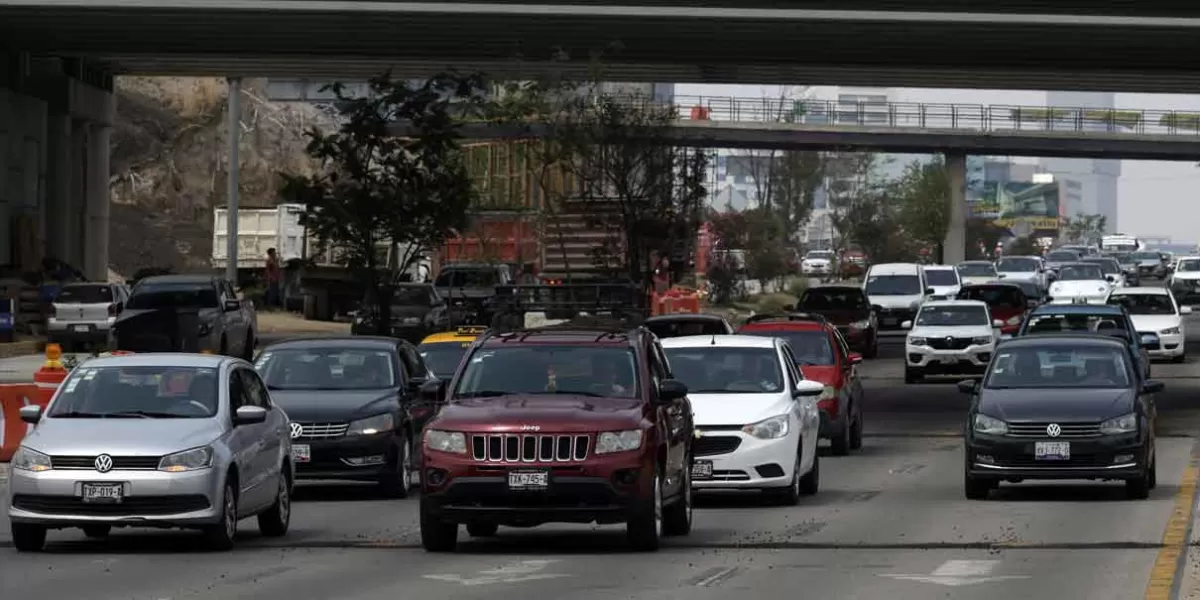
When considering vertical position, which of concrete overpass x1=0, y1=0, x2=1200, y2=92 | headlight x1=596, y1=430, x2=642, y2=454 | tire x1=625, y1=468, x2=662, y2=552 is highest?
concrete overpass x1=0, y1=0, x2=1200, y2=92

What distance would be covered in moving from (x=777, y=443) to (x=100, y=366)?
21.2ft

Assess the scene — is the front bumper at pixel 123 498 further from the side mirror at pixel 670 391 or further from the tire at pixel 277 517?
the side mirror at pixel 670 391

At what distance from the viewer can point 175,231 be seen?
87188 mm

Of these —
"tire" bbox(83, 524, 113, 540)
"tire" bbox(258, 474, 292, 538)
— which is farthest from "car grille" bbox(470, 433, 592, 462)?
"tire" bbox(83, 524, 113, 540)

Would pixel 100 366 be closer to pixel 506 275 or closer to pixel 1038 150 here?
pixel 506 275

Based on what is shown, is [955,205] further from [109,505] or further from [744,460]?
[109,505]

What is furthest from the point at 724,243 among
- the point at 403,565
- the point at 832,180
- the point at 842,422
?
the point at 403,565

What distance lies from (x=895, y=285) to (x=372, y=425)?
40.4 metres

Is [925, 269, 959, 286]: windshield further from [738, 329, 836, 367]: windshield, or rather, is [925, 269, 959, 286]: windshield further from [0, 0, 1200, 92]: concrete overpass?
[738, 329, 836, 367]: windshield

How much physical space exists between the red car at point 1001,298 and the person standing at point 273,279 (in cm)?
2152

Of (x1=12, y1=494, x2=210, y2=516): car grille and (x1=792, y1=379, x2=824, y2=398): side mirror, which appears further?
(x1=792, y1=379, x2=824, y2=398): side mirror

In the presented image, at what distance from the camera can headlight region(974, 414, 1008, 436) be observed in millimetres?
20953

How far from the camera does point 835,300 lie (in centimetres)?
5206

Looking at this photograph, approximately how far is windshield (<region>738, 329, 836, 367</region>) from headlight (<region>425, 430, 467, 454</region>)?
12153 millimetres
